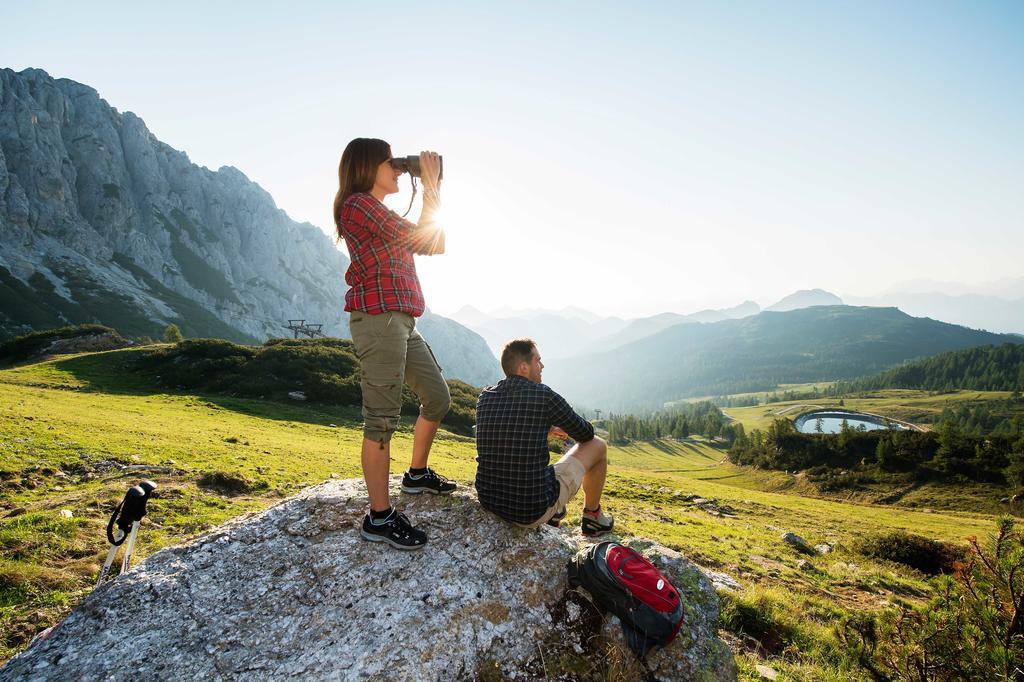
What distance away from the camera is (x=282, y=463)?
16516 mm

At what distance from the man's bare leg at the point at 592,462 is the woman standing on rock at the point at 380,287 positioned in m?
2.40

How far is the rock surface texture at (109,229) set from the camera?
11956 cm

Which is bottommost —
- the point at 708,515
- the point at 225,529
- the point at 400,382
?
the point at 708,515

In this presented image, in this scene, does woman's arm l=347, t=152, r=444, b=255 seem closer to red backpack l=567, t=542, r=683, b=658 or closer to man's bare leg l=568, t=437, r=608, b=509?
man's bare leg l=568, t=437, r=608, b=509

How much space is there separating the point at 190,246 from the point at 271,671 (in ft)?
723

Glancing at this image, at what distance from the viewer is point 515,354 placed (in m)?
6.36

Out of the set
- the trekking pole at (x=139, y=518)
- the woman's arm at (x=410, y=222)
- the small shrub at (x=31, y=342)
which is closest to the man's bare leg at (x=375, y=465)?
the trekking pole at (x=139, y=518)

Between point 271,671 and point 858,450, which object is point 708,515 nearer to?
point 271,671

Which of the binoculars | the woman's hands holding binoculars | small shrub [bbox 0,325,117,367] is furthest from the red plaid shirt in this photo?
small shrub [bbox 0,325,117,367]

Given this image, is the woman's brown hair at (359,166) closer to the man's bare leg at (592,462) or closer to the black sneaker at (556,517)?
the man's bare leg at (592,462)

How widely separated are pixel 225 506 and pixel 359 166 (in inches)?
348

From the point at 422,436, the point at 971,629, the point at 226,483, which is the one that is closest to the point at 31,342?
the point at 226,483

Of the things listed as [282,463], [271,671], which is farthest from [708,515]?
[271,671]

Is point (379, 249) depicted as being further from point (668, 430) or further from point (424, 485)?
point (668, 430)
